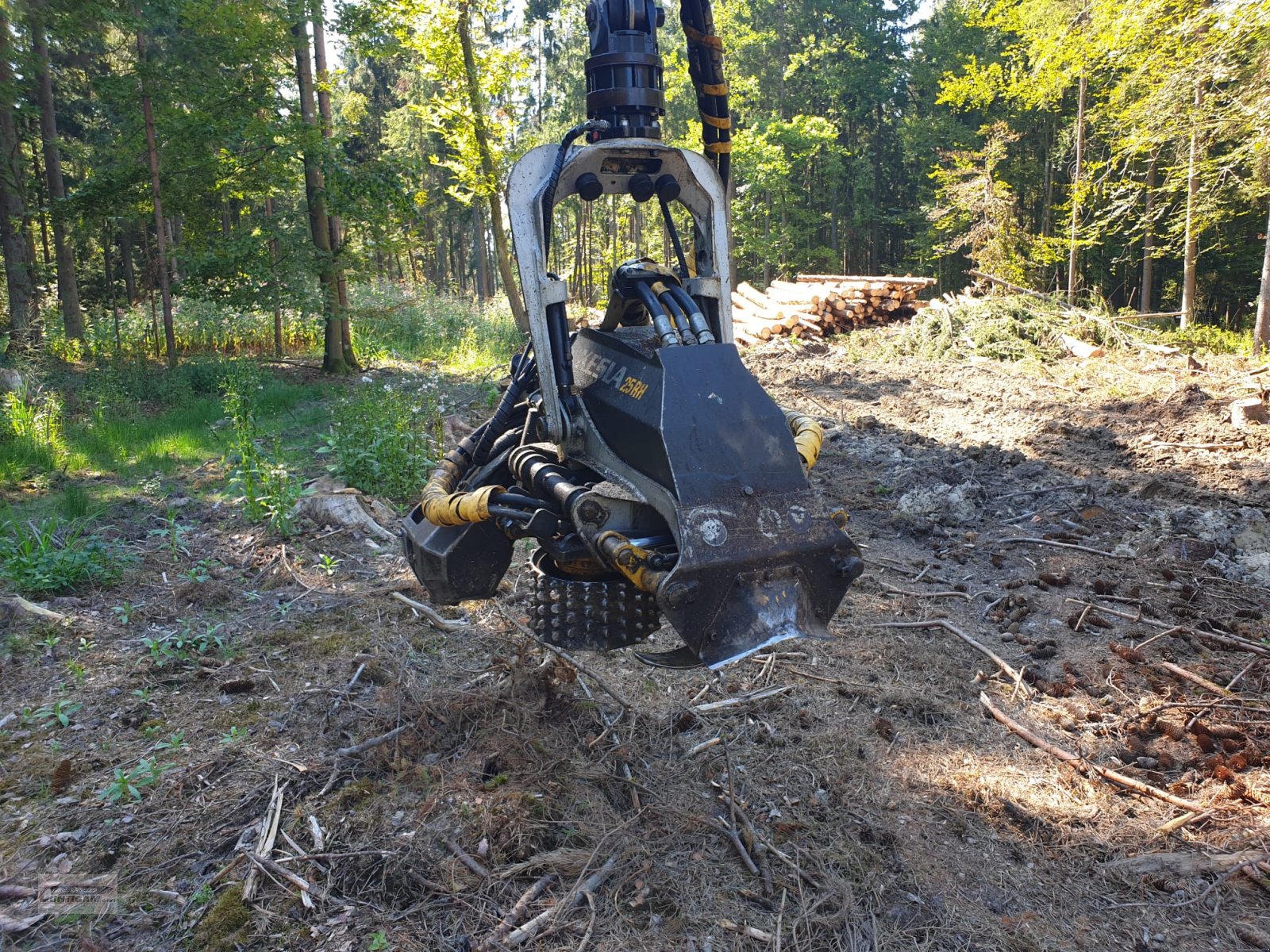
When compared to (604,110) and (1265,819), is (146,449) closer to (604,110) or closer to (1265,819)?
(604,110)

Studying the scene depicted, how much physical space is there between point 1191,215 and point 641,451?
14048 millimetres

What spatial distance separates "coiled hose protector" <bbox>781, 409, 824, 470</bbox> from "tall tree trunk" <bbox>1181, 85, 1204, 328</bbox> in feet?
35.1

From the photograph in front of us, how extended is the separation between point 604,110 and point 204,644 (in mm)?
3266

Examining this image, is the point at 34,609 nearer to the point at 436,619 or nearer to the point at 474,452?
the point at 436,619

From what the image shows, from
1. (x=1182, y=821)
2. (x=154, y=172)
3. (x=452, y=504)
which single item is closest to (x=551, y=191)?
(x=452, y=504)

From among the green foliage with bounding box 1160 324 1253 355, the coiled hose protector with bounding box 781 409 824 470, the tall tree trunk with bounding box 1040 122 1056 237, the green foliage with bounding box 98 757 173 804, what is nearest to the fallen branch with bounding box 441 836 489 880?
the green foliage with bounding box 98 757 173 804

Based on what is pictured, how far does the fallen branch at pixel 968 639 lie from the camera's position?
439 centimetres

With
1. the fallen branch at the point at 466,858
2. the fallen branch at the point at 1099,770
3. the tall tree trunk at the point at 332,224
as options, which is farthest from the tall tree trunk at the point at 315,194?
the fallen branch at the point at 1099,770

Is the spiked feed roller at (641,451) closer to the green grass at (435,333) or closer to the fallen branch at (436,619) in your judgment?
the fallen branch at (436,619)

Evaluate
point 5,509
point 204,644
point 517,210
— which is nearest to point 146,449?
Result: point 5,509

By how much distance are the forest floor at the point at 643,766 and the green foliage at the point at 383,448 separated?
879 mm

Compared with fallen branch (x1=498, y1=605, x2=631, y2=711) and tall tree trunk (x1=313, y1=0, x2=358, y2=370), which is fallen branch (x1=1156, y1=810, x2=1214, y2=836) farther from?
tall tree trunk (x1=313, y1=0, x2=358, y2=370)

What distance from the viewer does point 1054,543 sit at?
6.00 meters

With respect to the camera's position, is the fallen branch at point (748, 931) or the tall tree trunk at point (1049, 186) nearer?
the fallen branch at point (748, 931)
